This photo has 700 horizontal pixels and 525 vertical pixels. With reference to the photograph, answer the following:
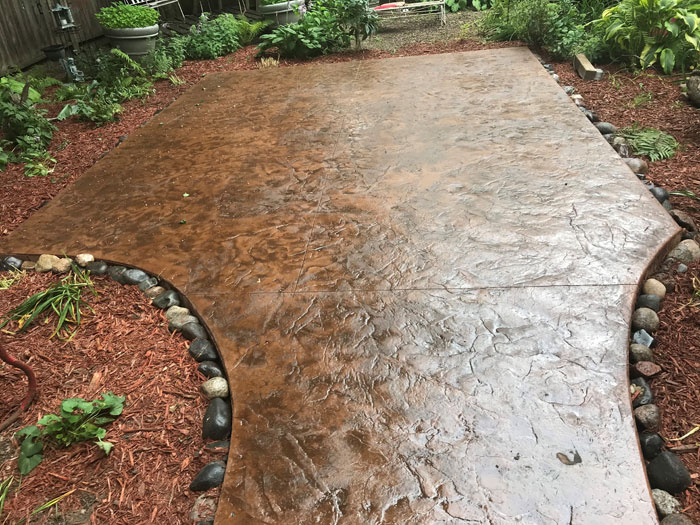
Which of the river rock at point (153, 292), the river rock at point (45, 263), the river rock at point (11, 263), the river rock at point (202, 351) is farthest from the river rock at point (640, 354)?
the river rock at point (11, 263)

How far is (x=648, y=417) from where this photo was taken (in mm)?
1680

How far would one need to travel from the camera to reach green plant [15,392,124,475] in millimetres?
1742

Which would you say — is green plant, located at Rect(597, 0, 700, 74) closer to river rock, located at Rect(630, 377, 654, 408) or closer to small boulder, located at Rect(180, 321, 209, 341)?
river rock, located at Rect(630, 377, 654, 408)

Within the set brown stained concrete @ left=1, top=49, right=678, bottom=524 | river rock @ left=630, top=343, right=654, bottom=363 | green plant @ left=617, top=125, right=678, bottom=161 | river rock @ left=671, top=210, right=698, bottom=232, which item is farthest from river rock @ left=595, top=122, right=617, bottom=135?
river rock @ left=630, top=343, right=654, bottom=363

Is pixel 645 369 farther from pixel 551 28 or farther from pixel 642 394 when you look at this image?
pixel 551 28

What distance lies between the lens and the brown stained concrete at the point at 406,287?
1541mm

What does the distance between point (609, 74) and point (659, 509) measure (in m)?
4.55

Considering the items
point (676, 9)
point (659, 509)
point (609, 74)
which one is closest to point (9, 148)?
point (659, 509)

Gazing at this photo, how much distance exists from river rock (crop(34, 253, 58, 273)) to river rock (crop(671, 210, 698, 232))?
3439mm

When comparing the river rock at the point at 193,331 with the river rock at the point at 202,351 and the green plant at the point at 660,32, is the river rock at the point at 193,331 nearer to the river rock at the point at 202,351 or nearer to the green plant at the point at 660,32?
the river rock at the point at 202,351

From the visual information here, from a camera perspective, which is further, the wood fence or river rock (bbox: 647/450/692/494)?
the wood fence

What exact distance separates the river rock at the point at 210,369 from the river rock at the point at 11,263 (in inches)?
62.4

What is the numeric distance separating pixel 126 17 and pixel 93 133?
2605 mm

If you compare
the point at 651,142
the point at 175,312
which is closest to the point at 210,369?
the point at 175,312
